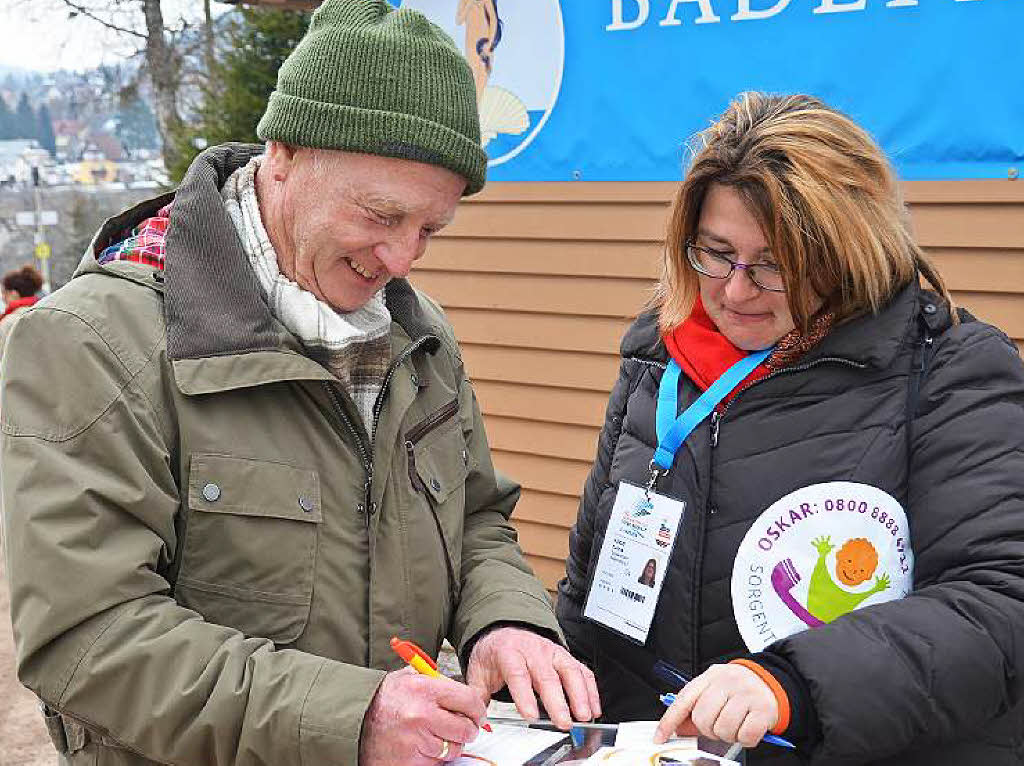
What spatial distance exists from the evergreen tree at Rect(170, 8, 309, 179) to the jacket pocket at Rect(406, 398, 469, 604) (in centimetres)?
775

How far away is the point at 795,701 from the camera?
165 centimetres

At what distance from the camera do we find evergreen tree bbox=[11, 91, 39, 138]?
32688 millimetres

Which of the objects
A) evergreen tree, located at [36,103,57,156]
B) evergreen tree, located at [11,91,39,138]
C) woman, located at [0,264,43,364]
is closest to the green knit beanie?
woman, located at [0,264,43,364]

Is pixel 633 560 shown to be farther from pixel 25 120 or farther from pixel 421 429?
pixel 25 120

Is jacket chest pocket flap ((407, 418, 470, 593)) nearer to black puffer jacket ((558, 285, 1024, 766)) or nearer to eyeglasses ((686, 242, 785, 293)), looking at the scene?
black puffer jacket ((558, 285, 1024, 766))

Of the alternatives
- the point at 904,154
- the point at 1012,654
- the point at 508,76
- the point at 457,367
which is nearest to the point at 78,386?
the point at 457,367

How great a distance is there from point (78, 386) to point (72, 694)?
0.40 m

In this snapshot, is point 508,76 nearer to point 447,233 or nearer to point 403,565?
point 447,233

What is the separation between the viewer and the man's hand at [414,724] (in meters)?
1.50

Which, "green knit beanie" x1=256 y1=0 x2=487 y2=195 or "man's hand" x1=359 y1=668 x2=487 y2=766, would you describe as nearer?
"man's hand" x1=359 y1=668 x2=487 y2=766

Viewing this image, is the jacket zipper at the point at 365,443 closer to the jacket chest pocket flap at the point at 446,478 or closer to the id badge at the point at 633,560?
the jacket chest pocket flap at the point at 446,478

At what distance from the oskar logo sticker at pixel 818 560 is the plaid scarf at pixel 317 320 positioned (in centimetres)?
68

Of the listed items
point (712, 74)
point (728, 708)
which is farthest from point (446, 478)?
point (712, 74)

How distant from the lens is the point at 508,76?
4.63m
